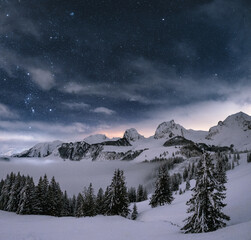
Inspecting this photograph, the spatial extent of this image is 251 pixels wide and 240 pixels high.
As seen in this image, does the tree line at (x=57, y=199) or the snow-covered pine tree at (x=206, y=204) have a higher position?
the snow-covered pine tree at (x=206, y=204)

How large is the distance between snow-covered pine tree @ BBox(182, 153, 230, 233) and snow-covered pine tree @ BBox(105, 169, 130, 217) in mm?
20114

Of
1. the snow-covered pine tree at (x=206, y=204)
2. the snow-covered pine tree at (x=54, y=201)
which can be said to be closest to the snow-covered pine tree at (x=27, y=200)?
the snow-covered pine tree at (x=54, y=201)

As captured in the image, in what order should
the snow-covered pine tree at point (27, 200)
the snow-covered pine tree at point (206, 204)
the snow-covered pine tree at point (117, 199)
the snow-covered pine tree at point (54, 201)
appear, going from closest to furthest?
the snow-covered pine tree at point (206, 204)
the snow-covered pine tree at point (117, 199)
the snow-covered pine tree at point (27, 200)
the snow-covered pine tree at point (54, 201)

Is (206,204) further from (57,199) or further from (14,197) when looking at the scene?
(14,197)

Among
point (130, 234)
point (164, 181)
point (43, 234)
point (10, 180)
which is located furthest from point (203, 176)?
point (10, 180)

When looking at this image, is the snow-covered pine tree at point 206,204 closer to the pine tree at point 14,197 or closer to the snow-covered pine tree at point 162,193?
the snow-covered pine tree at point 162,193

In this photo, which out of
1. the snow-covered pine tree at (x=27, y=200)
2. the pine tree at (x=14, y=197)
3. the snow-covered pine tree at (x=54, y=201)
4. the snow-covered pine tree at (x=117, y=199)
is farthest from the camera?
the pine tree at (x=14, y=197)

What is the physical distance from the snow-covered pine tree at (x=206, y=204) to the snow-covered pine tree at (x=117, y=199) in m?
20.1

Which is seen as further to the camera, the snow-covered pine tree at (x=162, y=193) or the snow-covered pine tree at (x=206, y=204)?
the snow-covered pine tree at (x=162, y=193)

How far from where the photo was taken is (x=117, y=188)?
36.3 metres

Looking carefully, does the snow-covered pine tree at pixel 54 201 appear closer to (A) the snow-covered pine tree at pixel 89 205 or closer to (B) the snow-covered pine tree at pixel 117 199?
(A) the snow-covered pine tree at pixel 89 205

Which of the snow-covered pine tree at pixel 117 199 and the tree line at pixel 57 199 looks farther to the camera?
the tree line at pixel 57 199

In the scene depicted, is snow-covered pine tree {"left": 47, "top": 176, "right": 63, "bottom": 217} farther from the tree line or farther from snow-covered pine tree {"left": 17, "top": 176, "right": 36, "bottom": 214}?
snow-covered pine tree {"left": 17, "top": 176, "right": 36, "bottom": 214}

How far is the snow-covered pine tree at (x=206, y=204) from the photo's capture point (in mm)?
17166
